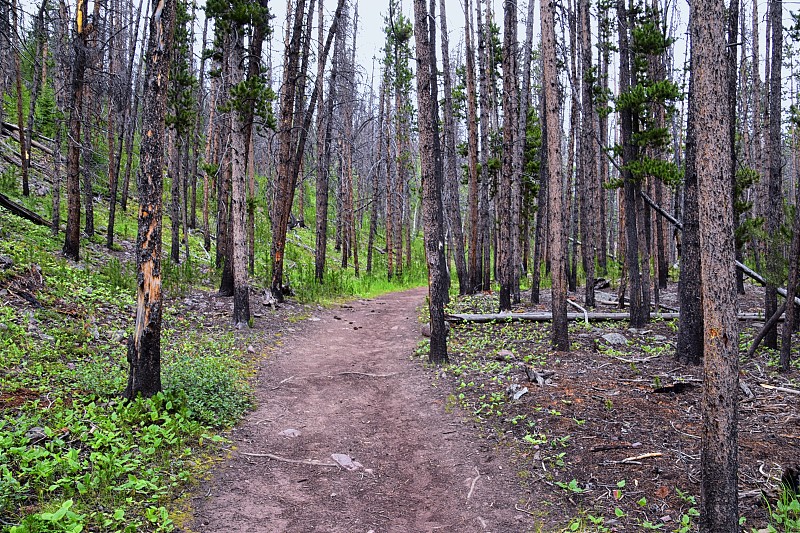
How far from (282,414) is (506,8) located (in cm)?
1130

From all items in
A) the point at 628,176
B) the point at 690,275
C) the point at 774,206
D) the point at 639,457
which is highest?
the point at 628,176

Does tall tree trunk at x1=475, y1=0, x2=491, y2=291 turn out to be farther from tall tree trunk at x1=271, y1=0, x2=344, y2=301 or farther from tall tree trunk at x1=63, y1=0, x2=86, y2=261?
tall tree trunk at x1=63, y1=0, x2=86, y2=261

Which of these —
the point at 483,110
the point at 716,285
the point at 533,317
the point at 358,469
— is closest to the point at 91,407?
the point at 358,469

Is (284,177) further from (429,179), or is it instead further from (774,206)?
(774,206)

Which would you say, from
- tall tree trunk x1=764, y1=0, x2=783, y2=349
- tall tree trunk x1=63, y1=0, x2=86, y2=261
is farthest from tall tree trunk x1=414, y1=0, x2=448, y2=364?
tall tree trunk x1=63, y1=0, x2=86, y2=261

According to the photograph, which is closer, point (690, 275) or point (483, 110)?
point (690, 275)

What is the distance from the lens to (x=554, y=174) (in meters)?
8.42

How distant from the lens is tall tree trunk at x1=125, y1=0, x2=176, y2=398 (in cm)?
537

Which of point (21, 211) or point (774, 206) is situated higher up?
point (21, 211)

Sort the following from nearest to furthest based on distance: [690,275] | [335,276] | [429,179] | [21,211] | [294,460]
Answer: [294,460] → [690,275] → [429,179] → [21,211] → [335,276]

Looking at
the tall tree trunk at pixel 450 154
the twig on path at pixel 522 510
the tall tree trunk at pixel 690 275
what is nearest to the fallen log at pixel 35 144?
the tall tree trunk at pixel 450 154

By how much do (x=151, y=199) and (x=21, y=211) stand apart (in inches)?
431

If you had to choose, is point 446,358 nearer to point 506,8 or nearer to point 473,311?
point 473,311

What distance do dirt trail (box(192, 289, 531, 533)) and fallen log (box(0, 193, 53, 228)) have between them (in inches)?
369
